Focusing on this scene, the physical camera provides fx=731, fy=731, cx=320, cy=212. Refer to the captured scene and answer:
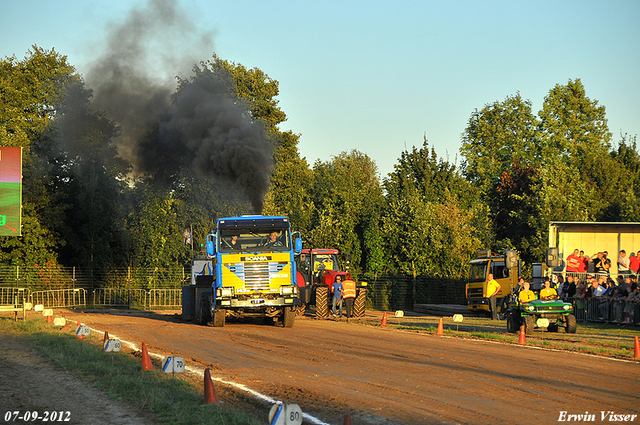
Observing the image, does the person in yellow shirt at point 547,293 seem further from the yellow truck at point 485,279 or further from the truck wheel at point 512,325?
the yellow truck at point 485,279

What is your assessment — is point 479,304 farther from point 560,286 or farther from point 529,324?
point 529,324

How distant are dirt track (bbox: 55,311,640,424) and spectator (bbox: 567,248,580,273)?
9.55m

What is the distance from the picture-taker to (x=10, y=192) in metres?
25.3

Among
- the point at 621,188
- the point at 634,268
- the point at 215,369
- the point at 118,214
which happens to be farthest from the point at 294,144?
the point at 215,369

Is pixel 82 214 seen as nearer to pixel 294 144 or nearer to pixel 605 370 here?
pixel 294 144

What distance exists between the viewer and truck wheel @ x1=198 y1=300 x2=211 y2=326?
81.6 feet

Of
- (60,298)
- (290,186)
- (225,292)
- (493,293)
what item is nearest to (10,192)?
(225,292)

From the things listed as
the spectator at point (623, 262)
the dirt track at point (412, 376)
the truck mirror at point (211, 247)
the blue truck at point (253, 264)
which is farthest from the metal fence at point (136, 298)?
the spectator at point (623, 262)

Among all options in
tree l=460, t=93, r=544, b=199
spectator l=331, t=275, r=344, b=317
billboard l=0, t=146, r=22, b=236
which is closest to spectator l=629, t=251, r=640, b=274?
spectator l=331, t=275, r=344, b=317

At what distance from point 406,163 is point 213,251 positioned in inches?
1176

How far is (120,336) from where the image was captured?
20.4m

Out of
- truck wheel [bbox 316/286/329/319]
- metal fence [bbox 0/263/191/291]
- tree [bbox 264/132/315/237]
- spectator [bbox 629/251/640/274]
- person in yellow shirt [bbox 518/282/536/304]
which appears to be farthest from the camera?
tree [bbox 264/132/315/237]

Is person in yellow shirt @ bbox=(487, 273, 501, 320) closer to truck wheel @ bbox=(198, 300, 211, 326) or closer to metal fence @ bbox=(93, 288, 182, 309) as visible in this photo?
truck wheel @ bbox=(198, 300, 211, 326)

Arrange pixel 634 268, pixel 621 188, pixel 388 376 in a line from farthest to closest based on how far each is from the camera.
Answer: pixel 621 188
pixel 634 268
pixel 388 376
